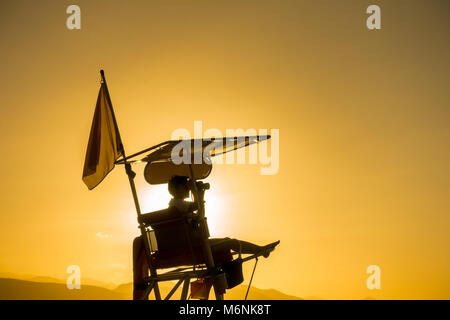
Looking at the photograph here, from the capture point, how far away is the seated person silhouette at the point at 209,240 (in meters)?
6.36

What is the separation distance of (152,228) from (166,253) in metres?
0.38

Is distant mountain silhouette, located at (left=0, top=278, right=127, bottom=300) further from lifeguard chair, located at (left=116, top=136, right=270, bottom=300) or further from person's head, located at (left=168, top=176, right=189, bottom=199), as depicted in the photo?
person's head, located at (left=168, top=176, right=189, bottom=199)

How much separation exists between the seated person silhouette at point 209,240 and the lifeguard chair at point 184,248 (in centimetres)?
1

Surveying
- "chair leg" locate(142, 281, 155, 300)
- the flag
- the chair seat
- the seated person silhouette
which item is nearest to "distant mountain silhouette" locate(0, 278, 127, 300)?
the flag

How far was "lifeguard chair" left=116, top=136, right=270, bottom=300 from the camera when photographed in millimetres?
6262

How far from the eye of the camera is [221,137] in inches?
265

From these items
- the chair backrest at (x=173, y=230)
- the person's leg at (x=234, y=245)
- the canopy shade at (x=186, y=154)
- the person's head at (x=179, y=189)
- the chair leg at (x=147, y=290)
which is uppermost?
the canopy shade at (x=186, y=154)

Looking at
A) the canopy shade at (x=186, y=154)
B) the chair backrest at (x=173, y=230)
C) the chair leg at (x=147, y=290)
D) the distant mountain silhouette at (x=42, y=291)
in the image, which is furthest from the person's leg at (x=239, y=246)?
the distant mountain silhouette at (x=42, y=291)

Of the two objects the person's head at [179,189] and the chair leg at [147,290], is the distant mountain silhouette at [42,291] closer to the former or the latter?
the chair leg at [147,290]

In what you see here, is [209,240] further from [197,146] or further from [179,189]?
[197,146]

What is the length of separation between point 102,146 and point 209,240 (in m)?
2.14

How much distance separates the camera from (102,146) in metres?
7.13
